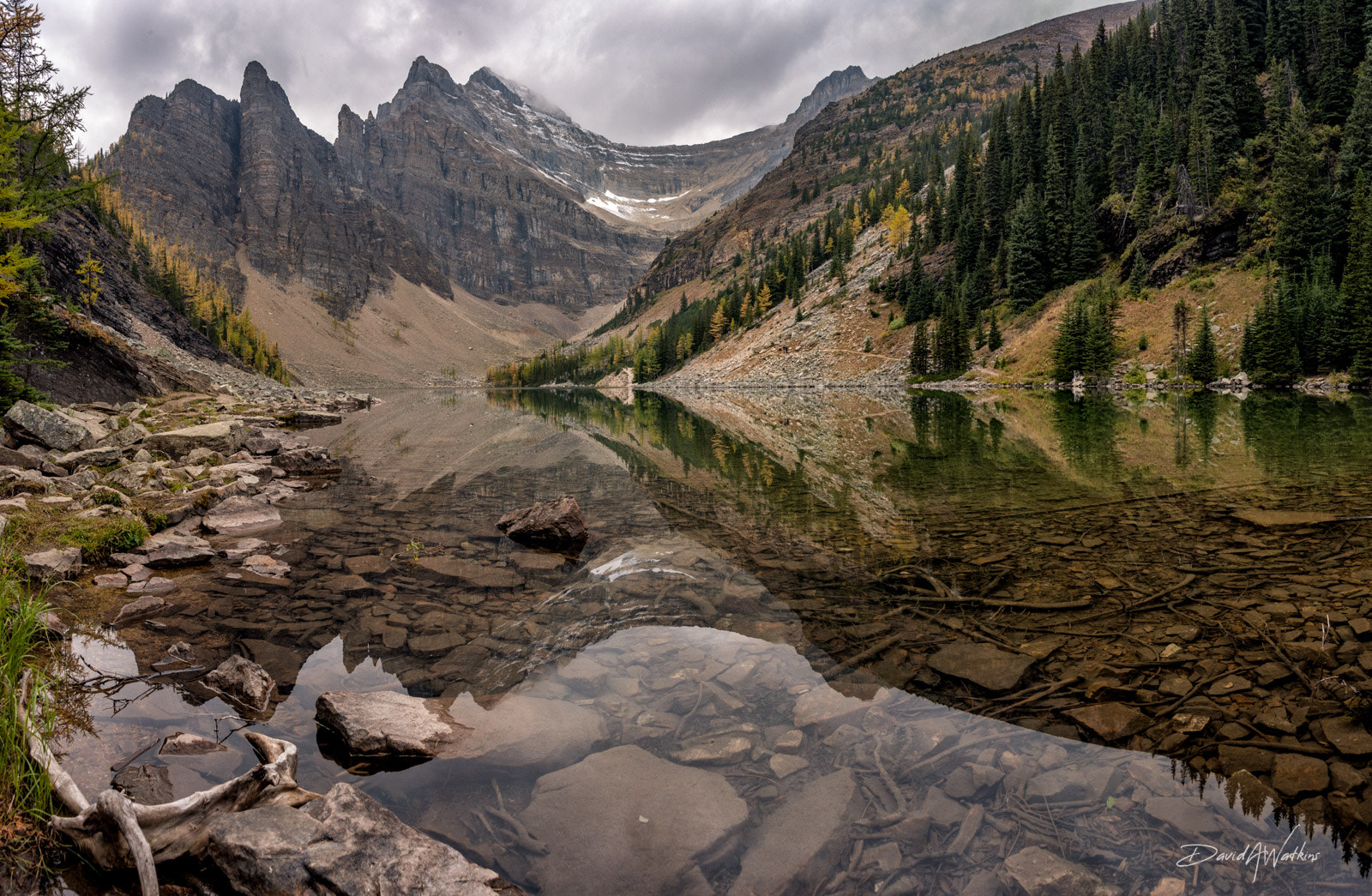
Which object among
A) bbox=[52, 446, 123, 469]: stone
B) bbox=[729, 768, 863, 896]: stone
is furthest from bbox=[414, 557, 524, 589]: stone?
bbox=[52, 446, 123, 469]: stone

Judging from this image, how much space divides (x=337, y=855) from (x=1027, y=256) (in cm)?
9006

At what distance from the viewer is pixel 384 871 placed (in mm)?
3352

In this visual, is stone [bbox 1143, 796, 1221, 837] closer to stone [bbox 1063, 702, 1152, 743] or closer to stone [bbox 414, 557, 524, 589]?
stone [bbox 1063, 702, 1152, 743]

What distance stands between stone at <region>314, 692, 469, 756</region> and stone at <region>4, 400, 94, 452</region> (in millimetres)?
17074

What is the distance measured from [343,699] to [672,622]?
3.99 meters

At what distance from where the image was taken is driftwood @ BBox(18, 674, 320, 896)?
124 inches

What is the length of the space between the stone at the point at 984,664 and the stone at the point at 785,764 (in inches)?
83.4

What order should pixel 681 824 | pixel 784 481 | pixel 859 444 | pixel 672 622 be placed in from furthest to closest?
pixel 859 444 < pixel 784 481 < pixel 672 622 < pixel 681 824

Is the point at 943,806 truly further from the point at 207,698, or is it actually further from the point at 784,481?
the point at 784,481

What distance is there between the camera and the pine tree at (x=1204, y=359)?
A: 50.2m

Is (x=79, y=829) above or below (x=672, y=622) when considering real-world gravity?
above

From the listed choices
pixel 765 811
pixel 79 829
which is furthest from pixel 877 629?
pixel 79 829

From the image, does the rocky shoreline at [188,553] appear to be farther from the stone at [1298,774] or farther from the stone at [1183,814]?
the stone at [1298,774]

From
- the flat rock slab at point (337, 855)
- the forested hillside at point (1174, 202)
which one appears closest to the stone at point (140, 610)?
Answer: the flat rock slab at point (337, 855)
